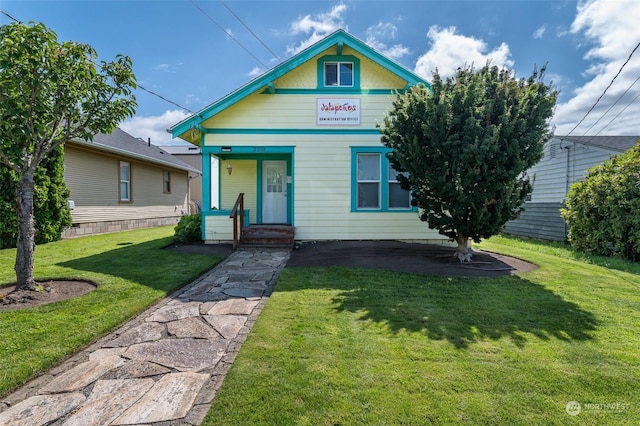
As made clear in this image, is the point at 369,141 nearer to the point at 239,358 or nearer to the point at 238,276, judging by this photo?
the point at 238,276

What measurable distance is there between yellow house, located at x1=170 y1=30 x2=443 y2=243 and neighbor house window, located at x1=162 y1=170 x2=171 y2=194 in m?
8.69

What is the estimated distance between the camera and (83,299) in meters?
4.12

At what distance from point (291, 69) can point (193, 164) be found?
2369 centimetres

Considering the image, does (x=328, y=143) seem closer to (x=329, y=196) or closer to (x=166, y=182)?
(x=329, y=196)

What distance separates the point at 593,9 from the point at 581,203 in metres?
6.10

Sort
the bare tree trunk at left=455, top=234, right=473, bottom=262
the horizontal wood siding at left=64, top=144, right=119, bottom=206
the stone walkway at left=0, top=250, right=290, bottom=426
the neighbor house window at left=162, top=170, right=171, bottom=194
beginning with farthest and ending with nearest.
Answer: the neighbor house window at left=162, top=170, right=171, bottom=194 → the horizontal wood siding at left=64, top=144, right=119, bottom=206 → the bare tree trunk at left=455, top=234, right=473, bottom=262 → the stone walkway at left=0, top=250, right=290, bottom=426

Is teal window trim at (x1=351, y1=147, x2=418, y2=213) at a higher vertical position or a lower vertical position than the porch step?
higher

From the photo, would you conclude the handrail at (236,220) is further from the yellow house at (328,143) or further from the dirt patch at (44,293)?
the dirt patch at (44,293)

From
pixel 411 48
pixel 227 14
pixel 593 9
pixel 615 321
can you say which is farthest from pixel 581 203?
pixel 227 14

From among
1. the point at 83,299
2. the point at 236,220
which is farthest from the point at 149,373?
→ the point at 236,220

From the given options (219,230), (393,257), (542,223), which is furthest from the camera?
(542,223)

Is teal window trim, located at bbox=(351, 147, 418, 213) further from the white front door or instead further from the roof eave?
the roof eave

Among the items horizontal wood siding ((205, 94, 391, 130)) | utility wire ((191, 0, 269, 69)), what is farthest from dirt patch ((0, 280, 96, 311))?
utility wire ((191, 0, 269, 69))

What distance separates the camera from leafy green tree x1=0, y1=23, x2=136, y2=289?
3818mm
